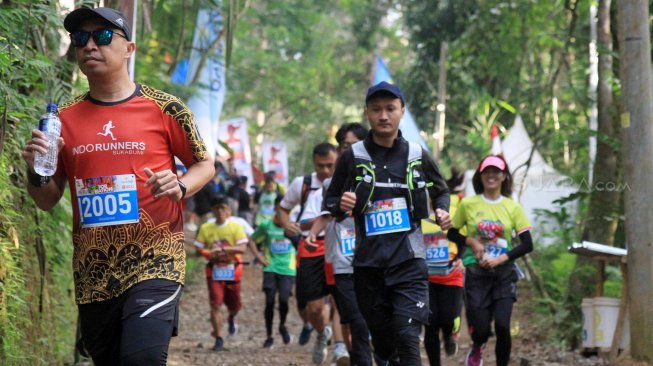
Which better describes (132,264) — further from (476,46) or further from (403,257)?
(476,46)

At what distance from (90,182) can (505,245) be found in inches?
202

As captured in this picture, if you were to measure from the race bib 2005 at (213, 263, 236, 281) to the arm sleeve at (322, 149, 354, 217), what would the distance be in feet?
→ 19.7

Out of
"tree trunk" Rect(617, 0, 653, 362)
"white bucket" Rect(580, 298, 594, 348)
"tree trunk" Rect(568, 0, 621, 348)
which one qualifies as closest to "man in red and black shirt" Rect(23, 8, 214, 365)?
"tree trunk" Rect(617, 0, 653, 362)

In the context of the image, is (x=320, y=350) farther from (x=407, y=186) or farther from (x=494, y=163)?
(x=407, y=186)

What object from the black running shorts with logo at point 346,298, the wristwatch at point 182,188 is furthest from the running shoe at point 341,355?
the wristwatch at point 182,188

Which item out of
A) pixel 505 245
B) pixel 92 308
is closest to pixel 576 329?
pixel 505 245

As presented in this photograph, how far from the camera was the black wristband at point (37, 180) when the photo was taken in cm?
485

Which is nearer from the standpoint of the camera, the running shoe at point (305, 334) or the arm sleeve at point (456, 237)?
the arm sleeve at point (456, 237)

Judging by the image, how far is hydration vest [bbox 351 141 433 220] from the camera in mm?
7148

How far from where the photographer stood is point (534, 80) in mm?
29922

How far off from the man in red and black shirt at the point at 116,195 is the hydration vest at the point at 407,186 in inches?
86.2

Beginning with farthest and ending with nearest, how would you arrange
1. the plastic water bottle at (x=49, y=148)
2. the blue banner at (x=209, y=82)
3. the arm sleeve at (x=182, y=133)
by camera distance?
the blue banner at (x=209, y=82)
the arm sleeve at (x=182, y=133)
the plastic water bottle at (x=49, y=148)

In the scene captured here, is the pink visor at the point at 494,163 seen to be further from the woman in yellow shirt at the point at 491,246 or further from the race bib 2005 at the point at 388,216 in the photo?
the race bib 2005 at the point at 388,216

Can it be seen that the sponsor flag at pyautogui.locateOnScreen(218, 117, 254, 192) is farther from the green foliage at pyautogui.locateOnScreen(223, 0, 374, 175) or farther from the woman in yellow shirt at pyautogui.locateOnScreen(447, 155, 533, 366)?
the woman in yellow shirt at pyautogui.locateOnScreen(447, 155, 533, 366)
